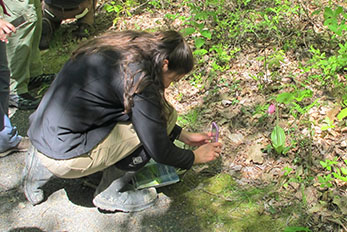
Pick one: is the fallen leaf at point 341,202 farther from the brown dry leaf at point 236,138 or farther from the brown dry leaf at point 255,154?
the brown dry leaf at point 236,138

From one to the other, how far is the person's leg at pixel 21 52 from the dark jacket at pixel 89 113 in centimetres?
147

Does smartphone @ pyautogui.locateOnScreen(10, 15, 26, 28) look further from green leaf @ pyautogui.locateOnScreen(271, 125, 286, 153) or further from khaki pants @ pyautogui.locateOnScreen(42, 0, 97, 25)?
green leaf @ pyautogui.locateOnScreen(271, 125, 286, 153)

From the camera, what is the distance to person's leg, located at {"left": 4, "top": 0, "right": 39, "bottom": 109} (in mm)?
3301

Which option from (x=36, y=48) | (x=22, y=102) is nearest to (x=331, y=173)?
(x=22, y=102)

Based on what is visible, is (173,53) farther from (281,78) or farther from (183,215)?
(281,78)

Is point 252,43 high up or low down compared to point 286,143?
up

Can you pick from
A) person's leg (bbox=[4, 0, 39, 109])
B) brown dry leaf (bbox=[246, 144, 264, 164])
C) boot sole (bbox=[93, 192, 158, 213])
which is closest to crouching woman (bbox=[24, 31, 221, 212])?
boot sole (bbox=[93, 192, 158, 213])

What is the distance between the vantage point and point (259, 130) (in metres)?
2.90

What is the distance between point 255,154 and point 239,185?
0.31m

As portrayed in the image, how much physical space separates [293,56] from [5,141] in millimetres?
2753

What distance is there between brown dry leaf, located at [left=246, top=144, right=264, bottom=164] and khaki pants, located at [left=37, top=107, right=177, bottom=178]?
3.11 feet

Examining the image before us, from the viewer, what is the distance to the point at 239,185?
100 inches

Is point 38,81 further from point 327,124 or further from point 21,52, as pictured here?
point 327,124

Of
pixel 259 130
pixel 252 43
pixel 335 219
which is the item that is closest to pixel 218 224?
pixel 335 219
